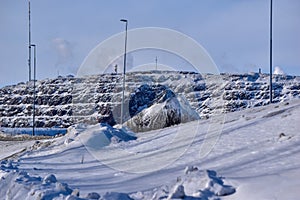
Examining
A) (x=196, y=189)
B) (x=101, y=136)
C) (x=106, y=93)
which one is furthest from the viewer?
(x=106, y=93)

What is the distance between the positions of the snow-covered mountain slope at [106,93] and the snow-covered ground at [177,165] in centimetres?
8215

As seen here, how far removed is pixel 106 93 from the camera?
13175 centimetres

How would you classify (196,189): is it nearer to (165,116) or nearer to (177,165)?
(177,165)

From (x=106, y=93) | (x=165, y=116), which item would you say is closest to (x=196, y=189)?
(x=165, y=116)

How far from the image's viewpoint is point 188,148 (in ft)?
54.8

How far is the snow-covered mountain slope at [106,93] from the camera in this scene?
374ft

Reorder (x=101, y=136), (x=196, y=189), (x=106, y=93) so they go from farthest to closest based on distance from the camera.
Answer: (x=106, y=93) → (x=101, y=136) → (x=196, y=189)

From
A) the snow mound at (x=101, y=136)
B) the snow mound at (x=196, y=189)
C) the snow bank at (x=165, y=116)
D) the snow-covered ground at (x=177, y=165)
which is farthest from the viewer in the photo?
the snow bank at (x=165, y=116)

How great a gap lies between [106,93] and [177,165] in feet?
388

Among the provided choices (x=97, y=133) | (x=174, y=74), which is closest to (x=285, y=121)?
(x=97, y=133)

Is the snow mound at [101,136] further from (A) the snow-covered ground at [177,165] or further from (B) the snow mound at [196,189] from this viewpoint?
(B) the snow mound at [196,189]

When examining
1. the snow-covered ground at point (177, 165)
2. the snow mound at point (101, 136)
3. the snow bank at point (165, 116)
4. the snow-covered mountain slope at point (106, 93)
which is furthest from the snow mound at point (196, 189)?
the snow-covered mountain slope at point (106, 93)

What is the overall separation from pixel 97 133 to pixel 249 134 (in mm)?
8802

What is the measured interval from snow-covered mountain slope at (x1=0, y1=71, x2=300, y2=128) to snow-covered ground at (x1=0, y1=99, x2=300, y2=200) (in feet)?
270
